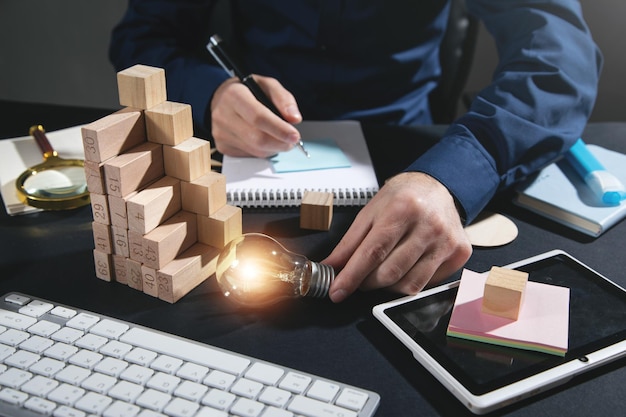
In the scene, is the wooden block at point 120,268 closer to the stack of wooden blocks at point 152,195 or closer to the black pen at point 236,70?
the stack of wooden blocks at point 152,195

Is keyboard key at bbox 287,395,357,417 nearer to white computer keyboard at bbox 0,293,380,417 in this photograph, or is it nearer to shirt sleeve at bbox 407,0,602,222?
white computer keyboard at bbox 0,293,380,417

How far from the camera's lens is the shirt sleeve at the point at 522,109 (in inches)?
31.3

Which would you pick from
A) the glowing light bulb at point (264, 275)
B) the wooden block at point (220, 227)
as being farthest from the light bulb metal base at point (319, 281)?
the wooden block at point (220, 227)

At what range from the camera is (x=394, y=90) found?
4.16 feet

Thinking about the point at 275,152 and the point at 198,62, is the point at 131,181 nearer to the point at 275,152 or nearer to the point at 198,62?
the point at 275,152

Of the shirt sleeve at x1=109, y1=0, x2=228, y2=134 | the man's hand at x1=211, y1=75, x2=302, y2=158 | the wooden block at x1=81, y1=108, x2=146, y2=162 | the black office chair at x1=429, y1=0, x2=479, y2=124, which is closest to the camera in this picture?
the wooden block at x1=81, y1=108, x2=146, y2=162

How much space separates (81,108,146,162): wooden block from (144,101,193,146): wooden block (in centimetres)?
1

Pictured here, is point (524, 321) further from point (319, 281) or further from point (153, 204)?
point (153, 204)

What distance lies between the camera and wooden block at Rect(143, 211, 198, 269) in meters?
0.64

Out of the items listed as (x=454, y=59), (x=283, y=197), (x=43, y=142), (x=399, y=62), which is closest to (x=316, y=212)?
(x=283, y=197)

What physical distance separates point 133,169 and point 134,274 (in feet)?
0.39

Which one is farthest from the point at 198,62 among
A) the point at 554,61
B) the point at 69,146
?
the point at 554,61

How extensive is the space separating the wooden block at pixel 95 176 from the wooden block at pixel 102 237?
4cm

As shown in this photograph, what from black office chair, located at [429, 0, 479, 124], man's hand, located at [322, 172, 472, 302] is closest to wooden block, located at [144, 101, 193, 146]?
man's hand, located at [322, 172, 472, 302]
